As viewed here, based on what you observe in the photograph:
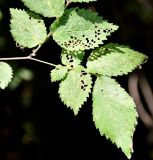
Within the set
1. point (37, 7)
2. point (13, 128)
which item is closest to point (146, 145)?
point (13, 128)

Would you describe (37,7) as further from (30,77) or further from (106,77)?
(30,77)

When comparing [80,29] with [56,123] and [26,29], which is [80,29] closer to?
[26,29]

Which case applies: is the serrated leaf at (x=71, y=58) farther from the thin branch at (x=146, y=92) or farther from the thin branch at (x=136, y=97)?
the thin branch at (x=146, y=92)

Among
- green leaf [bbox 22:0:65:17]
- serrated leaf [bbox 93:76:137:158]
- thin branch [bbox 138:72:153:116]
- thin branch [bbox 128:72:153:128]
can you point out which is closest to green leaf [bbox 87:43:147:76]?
serrated leaf [bbox 93:76:137:158]

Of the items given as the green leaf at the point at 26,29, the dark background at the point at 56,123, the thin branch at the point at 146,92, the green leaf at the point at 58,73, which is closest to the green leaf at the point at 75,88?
the green leaf at the point at 58,73

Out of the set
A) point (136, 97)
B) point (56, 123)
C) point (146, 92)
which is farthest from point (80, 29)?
point (56, 123)

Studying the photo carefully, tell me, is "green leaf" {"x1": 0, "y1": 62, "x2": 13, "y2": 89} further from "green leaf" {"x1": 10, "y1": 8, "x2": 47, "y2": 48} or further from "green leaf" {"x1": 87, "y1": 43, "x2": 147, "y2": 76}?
"green leaf" {"x1": 87, "y1": 43, "x2": 147, "y2": 76}
